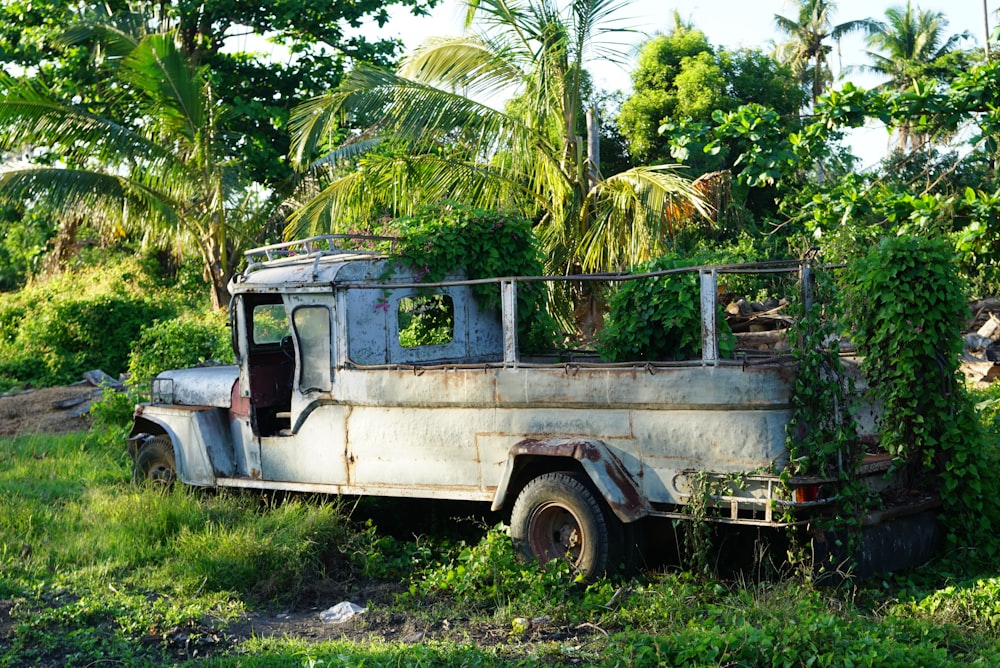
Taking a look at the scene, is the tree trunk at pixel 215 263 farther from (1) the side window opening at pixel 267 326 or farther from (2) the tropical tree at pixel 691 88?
(1) the side window opening at pixel 267 326

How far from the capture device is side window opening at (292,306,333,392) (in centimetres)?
706

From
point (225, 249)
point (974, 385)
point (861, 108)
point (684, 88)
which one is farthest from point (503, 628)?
point (684, 88)

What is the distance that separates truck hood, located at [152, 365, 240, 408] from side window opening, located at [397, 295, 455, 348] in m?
1.45

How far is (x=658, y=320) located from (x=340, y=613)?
2.59 metres

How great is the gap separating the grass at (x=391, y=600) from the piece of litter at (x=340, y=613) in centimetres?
13

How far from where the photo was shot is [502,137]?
1196 centimetres

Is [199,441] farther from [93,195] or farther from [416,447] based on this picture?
[93,195]

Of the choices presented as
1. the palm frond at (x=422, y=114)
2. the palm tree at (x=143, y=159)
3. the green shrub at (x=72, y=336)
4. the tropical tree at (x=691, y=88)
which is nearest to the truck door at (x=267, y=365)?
the palm frond at (x=422, y=114)

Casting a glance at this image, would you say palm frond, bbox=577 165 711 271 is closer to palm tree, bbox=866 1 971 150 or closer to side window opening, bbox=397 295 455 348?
side window opening, bbox=397 295 455 348

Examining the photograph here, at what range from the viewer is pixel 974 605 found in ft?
17.2

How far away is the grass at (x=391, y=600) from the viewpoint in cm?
466

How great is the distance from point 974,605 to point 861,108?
4291 mm

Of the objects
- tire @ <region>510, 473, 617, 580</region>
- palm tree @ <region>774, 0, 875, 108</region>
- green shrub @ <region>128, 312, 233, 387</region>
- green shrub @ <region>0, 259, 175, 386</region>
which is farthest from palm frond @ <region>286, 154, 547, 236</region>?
palm tree @ <region>774, 0, 875, 108</region>

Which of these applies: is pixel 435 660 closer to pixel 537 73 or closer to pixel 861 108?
pixel 861 108
